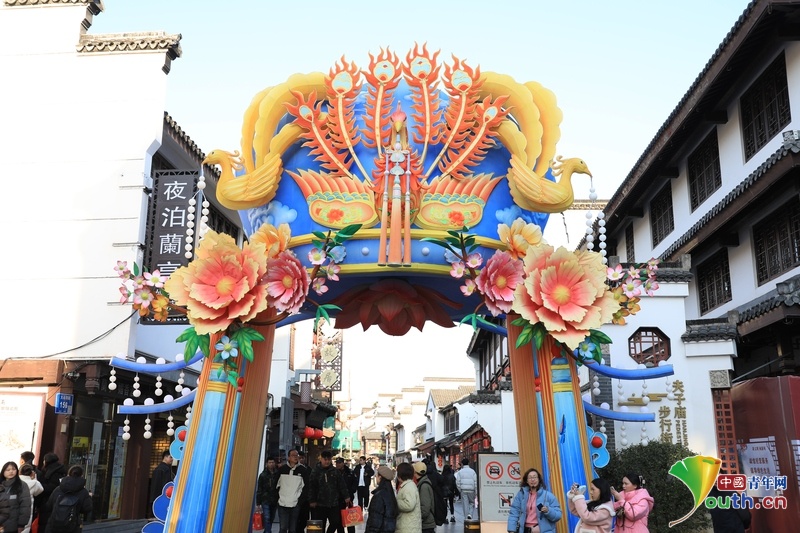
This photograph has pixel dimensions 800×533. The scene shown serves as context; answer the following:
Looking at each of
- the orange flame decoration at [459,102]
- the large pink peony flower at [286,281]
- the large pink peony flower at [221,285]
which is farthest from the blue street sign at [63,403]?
the orange flame decoration at [459,102]

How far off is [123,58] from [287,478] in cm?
942

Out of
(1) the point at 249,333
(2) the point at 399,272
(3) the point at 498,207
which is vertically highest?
(3) the point at 498,207

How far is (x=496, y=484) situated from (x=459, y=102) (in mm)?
6986

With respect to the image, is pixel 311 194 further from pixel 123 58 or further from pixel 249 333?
pixel 123 58

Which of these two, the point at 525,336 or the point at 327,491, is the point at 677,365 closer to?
the point at 327,491

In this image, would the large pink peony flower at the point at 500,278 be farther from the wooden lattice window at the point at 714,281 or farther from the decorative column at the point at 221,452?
the wooden lattice window at the point at 714,281

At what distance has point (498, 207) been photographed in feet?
31.4

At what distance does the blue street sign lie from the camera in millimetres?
14297

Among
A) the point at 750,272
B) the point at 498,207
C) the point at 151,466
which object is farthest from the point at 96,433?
the point at 750,272

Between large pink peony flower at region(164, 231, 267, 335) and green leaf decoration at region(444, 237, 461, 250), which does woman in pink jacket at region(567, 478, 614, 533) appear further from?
large pink peony flower at region(164, 231, 267, 335)

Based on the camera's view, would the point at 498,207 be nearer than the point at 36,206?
Yes

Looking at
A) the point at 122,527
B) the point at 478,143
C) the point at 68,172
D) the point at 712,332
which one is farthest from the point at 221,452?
the point at 712,332

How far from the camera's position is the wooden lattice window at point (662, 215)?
872 inches

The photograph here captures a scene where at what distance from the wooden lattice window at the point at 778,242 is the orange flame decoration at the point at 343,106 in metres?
9.78
